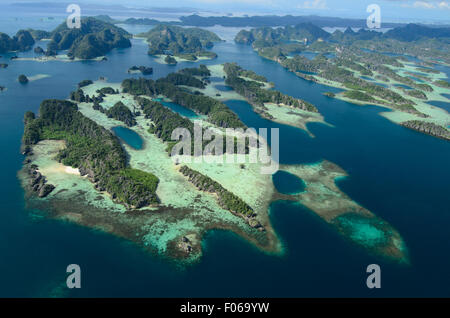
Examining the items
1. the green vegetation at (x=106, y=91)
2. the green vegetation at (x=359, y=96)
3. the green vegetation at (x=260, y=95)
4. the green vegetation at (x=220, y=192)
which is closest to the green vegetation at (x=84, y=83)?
the green vegetation at (x=106, y=91)

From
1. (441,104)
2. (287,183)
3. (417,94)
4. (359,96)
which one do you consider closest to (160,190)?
(287,183)

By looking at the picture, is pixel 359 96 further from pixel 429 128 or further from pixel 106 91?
pixel 106 91

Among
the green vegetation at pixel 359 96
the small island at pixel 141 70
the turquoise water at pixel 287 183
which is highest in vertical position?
the small island at pixel 141 70

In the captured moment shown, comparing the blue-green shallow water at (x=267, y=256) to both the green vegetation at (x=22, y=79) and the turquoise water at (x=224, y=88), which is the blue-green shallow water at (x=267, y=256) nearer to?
the green vegetation at (x=22, y=79)

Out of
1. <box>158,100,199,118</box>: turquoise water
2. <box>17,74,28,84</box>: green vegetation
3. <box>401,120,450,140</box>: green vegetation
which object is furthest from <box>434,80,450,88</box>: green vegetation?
<box>17,74,28,84</box>: green vegetation
